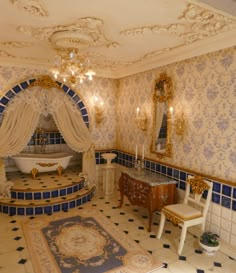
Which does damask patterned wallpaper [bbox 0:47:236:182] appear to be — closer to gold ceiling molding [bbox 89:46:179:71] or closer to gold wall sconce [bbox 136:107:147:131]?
gold wall sconce [bbox 136:107:147:131]

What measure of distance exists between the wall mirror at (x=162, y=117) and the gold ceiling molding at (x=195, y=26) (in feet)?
3.88

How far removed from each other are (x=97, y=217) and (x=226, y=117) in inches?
120

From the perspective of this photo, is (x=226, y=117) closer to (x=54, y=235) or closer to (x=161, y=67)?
(x=161, y=67)

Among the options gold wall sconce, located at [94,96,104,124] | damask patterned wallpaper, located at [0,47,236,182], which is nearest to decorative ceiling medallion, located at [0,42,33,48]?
damask patterned wallpaper, located at [0,47,236,182]

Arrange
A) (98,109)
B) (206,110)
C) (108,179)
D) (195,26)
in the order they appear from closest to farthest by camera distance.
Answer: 1. (195,26)
2. (206,110)
3. (108,179)
4. (98,109)

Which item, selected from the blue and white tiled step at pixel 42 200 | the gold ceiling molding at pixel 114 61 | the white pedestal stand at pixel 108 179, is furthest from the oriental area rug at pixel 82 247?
the gold ceiling molding at pixel 114 61

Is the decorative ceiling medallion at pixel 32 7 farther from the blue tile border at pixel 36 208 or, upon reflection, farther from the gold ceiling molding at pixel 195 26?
the blue tile border at pixel 36 208

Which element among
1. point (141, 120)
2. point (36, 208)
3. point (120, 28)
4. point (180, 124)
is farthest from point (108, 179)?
point (120, 28)

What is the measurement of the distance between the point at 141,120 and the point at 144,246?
269cm

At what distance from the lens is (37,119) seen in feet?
17.8

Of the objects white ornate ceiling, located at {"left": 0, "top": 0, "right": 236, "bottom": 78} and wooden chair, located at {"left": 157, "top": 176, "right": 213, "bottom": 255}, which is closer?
white ornate ceiling, located at {"left": 0, "top": 0, "right": 236, "bottom": 78}

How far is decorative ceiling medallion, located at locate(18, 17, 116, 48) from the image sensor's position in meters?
2.96

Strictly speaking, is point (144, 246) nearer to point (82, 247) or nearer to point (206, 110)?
point (82, 247)

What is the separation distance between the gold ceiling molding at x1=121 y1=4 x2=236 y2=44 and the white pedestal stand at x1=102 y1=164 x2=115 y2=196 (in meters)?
3.41
